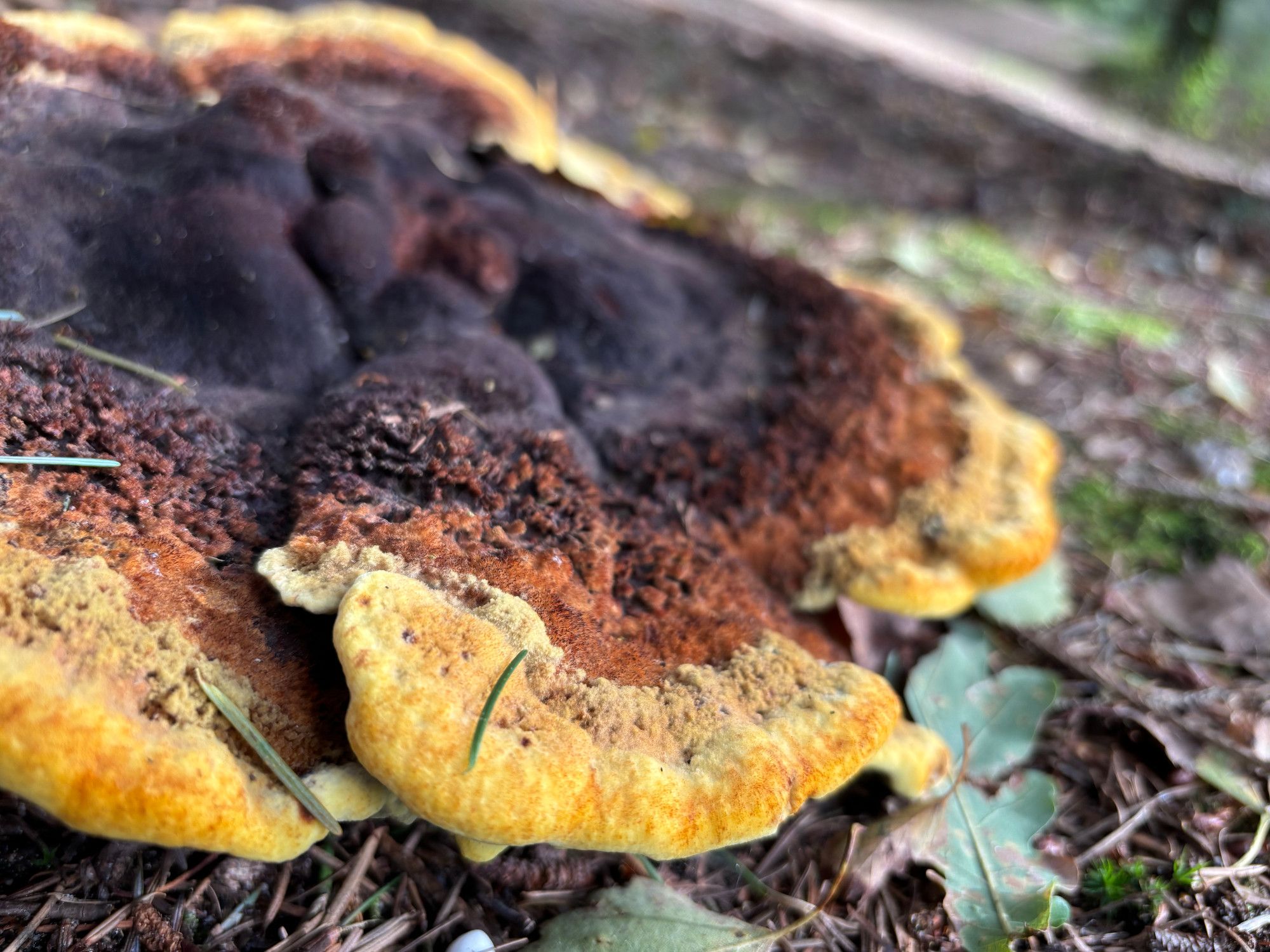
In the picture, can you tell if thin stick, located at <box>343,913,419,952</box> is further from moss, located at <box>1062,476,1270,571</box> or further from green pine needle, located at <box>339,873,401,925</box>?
moss, located at <box>1062,476,1270,571</box>

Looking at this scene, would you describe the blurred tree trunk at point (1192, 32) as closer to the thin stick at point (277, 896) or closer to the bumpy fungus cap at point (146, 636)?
the bumpy fungus cap at point (146, 636)

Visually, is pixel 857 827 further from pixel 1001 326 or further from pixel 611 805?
pixel 1001 326

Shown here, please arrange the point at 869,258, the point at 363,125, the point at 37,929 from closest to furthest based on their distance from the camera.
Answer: the point at 37,929 → the point at 363,125 → the point at 869,258

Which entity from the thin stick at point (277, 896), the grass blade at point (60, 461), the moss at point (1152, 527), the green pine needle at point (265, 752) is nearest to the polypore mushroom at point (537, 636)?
the green pine needle at point (265, 752)

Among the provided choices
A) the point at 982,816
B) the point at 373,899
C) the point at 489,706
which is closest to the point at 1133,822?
the point at 982,816

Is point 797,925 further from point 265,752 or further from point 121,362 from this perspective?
point 121,362

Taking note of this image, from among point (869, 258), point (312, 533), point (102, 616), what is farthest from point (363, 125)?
point (869, 258)
